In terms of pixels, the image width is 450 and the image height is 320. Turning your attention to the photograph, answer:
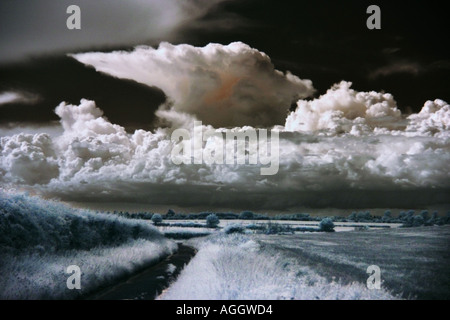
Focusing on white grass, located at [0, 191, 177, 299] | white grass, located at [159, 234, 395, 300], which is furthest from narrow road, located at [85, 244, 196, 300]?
white grass, located at [159, 234, 395, 300]

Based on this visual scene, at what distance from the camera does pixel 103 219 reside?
30.5 meters

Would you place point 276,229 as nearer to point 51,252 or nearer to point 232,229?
point 232,229

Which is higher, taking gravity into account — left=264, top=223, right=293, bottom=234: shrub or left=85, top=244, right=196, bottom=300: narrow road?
left=85, top=244, right=196, bottom=300: narrow road

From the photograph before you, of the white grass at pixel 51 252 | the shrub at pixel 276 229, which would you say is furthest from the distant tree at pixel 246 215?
the white grass at pixel 51 252

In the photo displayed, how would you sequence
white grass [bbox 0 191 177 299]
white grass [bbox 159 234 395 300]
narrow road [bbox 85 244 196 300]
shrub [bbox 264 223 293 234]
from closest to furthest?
1. white grass [bbox 159 234 395 300]
2. white grass [bbox 0 191 177 299]
3. narrow road [bbox 85 244 196 300]
4. shrub [bbox 264 223 293 234]

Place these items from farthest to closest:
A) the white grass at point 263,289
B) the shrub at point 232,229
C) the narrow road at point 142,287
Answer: the shrub at point 232,229 → the narrow road at point 142,287 → the white grass at point 263,289

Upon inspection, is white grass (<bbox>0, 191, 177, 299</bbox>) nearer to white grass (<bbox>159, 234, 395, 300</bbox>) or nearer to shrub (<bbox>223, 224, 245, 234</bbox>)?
white grass (<bbox>159, 234, 395, 300</bbox>)

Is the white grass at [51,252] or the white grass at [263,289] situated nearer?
the white grass at [263,289]

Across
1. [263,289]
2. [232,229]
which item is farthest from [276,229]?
[263,289]

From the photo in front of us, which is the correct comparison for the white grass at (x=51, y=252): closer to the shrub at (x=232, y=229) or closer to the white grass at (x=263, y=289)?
the white grass at (x=263, y=289)

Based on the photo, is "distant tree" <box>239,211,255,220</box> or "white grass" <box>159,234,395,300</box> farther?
"distant tree" <box>239,211,255,220</box>
